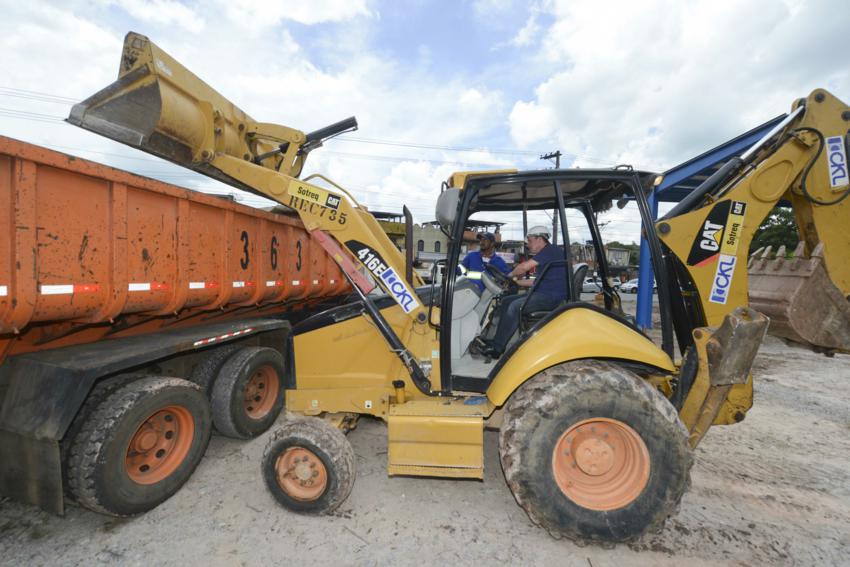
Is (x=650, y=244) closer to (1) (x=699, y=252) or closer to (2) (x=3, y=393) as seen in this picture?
(1) (x=699, y=252)

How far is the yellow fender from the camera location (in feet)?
9.02

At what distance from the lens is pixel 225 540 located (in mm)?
2762

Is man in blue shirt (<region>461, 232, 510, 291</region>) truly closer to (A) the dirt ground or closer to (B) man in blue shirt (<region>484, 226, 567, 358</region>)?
(B) man in blue shirt (<region>484, 226, 567, 358</region>)

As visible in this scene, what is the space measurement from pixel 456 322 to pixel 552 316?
925 millimetres

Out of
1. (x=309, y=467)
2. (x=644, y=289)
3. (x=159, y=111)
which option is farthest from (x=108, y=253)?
(x=644, y=289)

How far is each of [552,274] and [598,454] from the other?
1.29 meters

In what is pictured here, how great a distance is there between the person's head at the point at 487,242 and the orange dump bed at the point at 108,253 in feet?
8.98

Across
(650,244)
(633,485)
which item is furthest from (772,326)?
(633,485)

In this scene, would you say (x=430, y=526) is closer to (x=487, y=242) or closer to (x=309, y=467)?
(x=309, y=467)

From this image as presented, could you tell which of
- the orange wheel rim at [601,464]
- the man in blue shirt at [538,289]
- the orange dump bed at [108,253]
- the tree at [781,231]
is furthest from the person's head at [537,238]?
the tree at [781,231]

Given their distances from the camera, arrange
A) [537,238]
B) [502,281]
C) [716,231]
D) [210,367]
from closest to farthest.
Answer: [716,231], [537,238], [502,281], [210,367]

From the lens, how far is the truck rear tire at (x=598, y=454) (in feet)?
8.50

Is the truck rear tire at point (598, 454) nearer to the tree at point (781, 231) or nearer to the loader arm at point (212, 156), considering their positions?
the loader arm at point (212, 156)

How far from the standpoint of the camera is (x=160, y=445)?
10.8 feet
